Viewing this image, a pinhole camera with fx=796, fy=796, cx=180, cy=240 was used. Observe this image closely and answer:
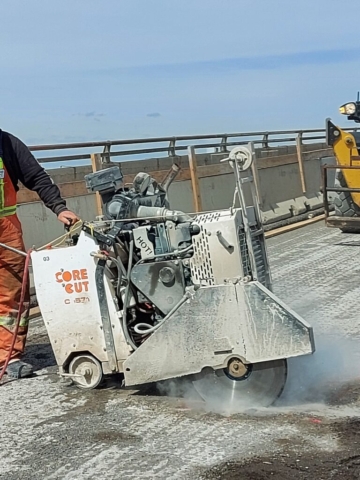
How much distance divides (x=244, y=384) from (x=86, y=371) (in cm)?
106

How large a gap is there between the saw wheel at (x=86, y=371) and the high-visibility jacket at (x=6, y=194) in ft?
3.90

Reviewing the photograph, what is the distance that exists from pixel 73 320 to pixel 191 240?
2.97 feet

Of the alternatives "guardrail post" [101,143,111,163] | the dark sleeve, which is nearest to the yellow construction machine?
"guardrail post" [101,143,111,163]

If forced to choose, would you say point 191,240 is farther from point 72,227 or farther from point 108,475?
point 108,475

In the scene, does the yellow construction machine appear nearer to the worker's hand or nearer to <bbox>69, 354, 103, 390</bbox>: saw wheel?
the worker's hand

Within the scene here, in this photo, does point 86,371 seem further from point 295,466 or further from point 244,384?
point 295,466

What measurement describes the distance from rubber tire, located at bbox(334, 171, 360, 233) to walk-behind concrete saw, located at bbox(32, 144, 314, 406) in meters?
6.58

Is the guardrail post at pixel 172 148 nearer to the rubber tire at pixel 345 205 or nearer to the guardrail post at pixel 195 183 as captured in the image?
the guardrail post at pixel 195 183

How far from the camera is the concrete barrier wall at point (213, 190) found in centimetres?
854

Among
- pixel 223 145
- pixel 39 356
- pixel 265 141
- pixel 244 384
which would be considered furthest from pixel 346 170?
pixel 244 384

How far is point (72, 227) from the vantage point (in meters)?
5.16

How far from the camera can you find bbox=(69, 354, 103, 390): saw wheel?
16.2 feet

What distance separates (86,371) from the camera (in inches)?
196

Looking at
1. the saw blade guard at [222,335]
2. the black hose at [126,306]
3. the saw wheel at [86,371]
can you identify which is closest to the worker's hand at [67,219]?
the black hose at [126,306]
